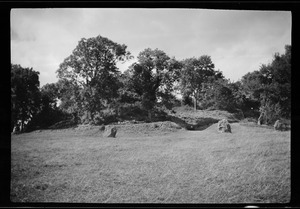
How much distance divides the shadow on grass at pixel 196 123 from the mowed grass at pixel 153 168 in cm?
97

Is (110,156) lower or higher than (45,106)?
lower

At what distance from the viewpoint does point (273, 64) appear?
246 inches

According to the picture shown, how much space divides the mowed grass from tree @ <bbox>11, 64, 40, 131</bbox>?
751mm

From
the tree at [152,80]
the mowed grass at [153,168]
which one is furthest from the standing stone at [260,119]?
the tree at [152,80]

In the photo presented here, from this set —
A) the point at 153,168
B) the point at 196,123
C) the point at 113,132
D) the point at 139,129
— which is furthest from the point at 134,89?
the point at 153,168

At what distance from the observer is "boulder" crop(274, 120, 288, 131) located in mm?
6240

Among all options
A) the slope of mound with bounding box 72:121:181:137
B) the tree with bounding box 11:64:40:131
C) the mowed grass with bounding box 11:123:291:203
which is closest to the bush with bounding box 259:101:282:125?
the mowed grass with bounding box 11:123:291:203

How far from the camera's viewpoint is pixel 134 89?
29.2ft

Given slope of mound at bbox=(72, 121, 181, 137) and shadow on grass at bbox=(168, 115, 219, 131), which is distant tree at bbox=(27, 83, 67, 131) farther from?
shadow on grass at bbox=(168, 115, 219, 131)

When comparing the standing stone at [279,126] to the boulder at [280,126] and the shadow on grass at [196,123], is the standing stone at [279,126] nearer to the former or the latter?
the boulder at [280,126]

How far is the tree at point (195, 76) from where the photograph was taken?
733cm
